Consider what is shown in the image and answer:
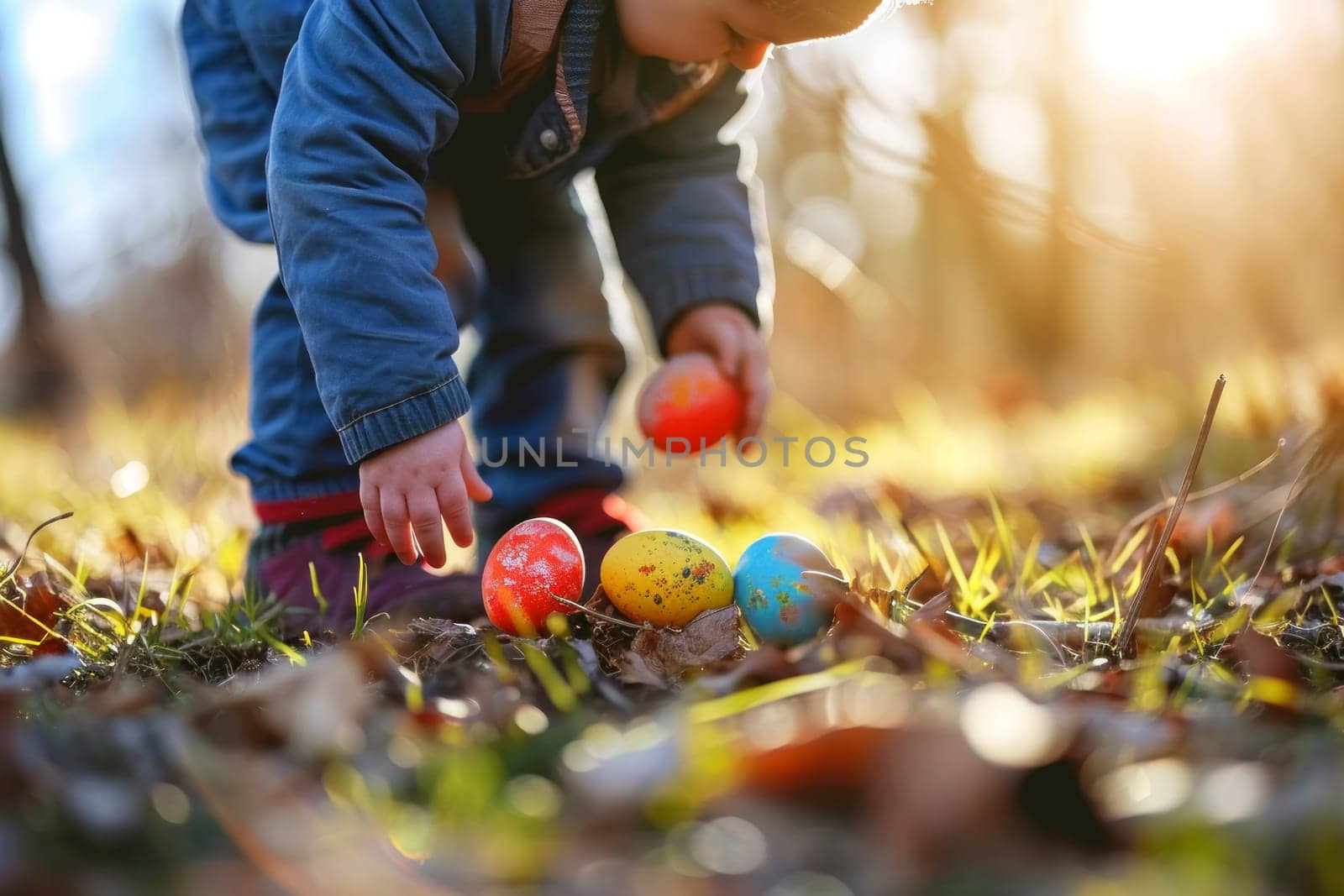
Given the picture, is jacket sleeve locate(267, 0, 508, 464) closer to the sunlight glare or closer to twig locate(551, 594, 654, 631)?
twig locate(551, 594, 654, 631)

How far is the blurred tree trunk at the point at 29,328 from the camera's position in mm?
5812

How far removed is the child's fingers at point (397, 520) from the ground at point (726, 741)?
13 cm

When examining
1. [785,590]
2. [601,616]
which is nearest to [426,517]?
[601,616]

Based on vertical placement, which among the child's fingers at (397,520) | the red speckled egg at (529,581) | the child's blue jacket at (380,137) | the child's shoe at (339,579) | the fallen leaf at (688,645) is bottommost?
the child's shoe at (339,579)

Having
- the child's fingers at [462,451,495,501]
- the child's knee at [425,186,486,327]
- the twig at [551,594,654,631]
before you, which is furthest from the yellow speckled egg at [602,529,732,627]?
the child's knee at [425,186,486,327]

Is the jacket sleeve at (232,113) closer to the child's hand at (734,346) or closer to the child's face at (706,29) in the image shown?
the child's face at (706,29)

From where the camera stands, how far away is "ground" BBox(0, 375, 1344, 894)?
0.75 meters

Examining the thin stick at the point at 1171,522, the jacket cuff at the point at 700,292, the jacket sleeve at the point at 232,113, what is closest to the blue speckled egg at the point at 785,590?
the thin stick at the point at 1171,522

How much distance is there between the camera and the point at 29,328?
19.4ft

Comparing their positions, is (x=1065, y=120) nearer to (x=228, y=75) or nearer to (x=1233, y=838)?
(x=228, y=75)

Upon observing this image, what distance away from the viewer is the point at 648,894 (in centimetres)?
71

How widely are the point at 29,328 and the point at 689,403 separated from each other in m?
5.44

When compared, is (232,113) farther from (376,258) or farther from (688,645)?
(688,645)

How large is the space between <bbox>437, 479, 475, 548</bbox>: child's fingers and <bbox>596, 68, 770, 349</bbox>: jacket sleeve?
0.85 m
